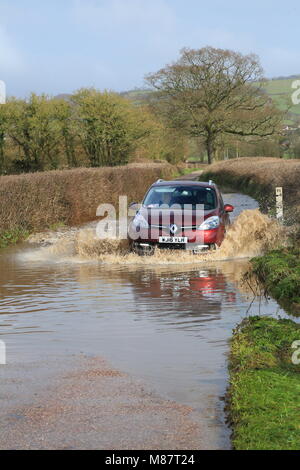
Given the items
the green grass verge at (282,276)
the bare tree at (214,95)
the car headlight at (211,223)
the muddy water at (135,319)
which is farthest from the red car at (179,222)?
the bare tree at (214,95)

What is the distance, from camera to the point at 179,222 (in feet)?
49.5

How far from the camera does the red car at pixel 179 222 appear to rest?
15.0m

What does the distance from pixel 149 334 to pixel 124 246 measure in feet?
26.0

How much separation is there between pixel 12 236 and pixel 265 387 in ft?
51.5

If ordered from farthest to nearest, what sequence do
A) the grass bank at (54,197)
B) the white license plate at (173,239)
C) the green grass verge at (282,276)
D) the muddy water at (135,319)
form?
the grass bank at (54,197)
the white license plate at (173,239)
the green grass verge at (282,276)
the muddy water at (135,319)

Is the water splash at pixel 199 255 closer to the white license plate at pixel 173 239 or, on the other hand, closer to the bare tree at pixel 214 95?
the white license plate at pixel 173 239

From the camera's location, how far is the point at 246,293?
11.7 metres

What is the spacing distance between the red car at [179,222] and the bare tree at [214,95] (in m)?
49.5
